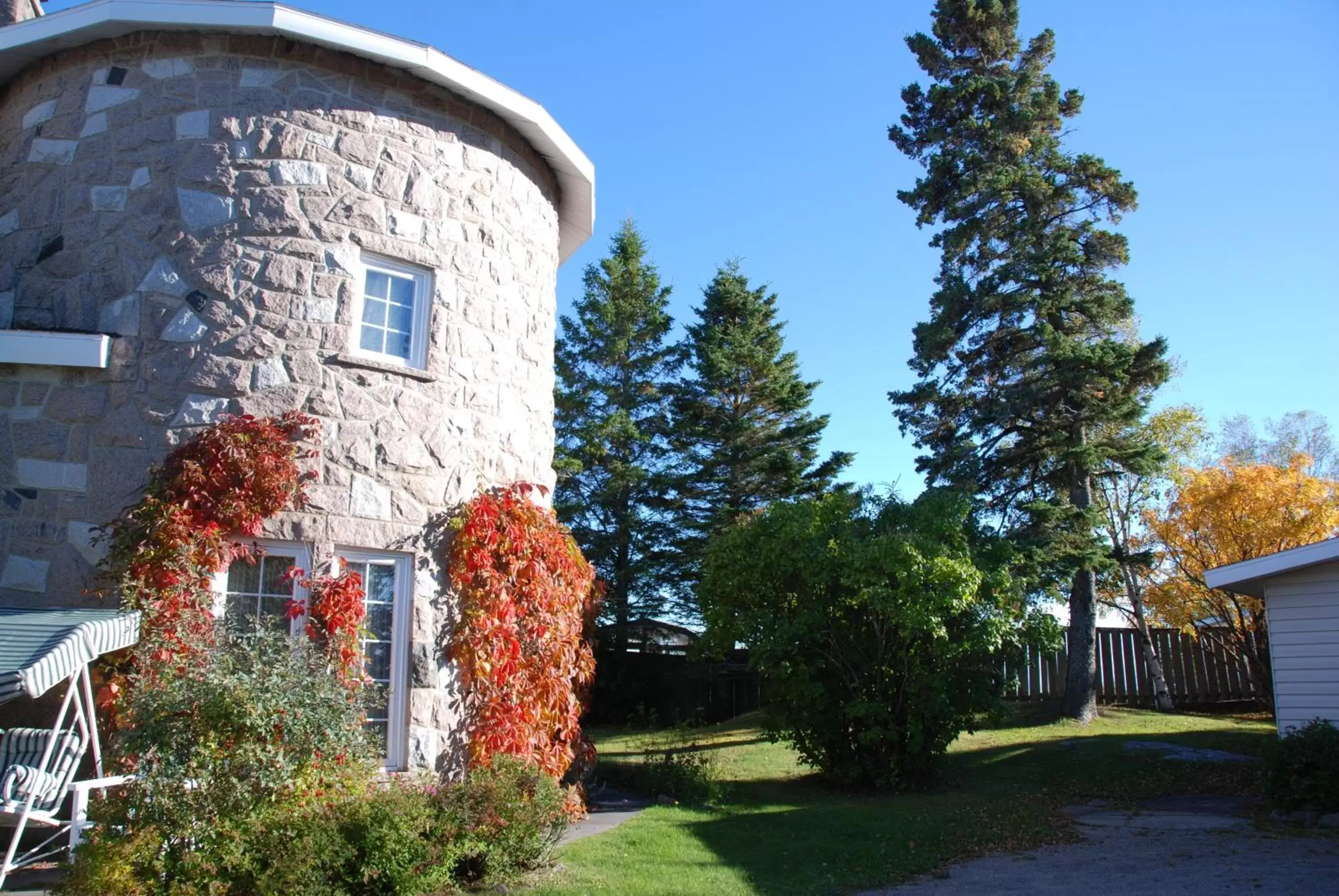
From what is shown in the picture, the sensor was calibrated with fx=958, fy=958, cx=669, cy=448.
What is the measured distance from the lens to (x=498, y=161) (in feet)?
32.8

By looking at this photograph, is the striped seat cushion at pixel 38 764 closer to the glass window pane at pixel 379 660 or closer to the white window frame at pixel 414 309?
the glass window pane at pixel 379 660

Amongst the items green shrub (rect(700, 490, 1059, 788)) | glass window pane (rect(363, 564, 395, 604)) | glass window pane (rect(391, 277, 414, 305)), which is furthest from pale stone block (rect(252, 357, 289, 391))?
green shrub (rect(700, 490, 1059, 788))

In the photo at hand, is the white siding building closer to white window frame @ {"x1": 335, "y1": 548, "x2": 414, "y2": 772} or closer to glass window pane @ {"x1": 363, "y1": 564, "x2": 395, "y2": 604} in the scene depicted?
white window frame @ {"x1": 335, "y1": 548, "x2": 414, "y2": 772}

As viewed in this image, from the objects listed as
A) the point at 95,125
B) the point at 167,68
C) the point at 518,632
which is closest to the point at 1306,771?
the point at 518,632

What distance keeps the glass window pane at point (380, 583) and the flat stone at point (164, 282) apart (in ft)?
9.49

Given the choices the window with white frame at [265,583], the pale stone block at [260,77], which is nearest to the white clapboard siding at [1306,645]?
the window with white frame at [265,583]

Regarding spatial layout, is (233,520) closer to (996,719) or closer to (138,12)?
(138,12)

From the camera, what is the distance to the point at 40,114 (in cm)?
917

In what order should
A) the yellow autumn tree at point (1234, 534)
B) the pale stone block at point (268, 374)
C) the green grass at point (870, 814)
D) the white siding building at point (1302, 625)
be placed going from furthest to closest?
the yellow autumn tree at point (1234, 534)
the white siding building at point (1302, 625)
the pale stone block at point (268, 374)
the green grass at point (870, 814)

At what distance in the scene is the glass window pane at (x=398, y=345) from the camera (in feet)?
29.2

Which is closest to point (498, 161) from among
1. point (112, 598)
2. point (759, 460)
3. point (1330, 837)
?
point (112, 598)

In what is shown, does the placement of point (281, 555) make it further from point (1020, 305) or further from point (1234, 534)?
point (1234, 534)

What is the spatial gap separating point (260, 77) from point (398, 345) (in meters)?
2.73

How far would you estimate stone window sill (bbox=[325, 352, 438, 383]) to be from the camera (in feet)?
27.7
